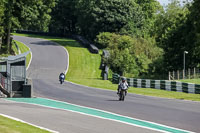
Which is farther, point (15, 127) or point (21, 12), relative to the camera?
point (21, 12)

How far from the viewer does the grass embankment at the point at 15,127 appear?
12403 mm

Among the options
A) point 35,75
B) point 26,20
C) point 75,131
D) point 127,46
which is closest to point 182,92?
point 35,75

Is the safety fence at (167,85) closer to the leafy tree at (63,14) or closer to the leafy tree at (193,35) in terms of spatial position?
the leafy tree at (193,35)

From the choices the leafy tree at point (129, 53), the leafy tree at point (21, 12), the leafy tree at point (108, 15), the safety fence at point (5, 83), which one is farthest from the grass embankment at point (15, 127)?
the leafy tree at point (108, 15)

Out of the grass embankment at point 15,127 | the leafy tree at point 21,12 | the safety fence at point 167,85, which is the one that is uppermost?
the leafy tree at point 21,12

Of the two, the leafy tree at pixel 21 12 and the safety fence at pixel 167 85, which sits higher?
the leafy tree at pixel 21 12

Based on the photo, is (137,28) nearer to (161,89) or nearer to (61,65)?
(61,65)

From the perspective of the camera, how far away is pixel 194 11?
200ft

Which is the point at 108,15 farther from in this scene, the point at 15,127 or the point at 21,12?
the point at 15,127

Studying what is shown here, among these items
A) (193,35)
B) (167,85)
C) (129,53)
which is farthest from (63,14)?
(167,85)

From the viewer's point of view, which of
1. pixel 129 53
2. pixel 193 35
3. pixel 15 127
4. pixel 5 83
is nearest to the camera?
pixel 15 127

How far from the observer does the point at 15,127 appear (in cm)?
1303

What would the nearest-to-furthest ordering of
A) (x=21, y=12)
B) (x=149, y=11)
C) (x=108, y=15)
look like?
(x=21, y=12) < (x=108, y=15) < (x=149, y=11)

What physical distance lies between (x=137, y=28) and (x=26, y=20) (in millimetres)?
25868
